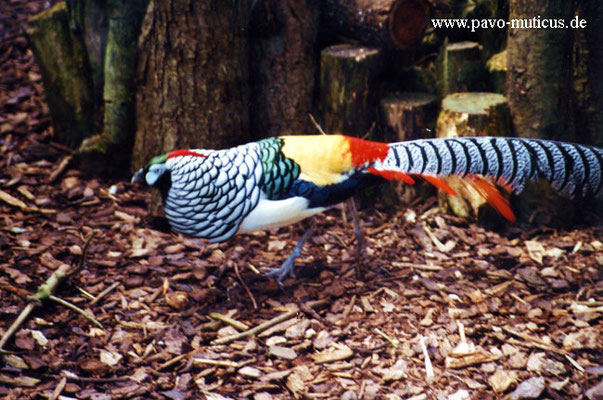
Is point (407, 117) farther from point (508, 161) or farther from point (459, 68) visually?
point (508, 161)

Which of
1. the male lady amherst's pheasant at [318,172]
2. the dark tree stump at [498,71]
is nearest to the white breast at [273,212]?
the male lady amherst's pheasant at [318,172]

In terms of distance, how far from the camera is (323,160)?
124 inches

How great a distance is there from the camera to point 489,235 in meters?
3.73

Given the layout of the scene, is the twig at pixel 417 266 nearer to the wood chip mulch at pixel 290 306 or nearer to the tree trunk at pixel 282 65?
the wood chip mulch at pixel 290 306

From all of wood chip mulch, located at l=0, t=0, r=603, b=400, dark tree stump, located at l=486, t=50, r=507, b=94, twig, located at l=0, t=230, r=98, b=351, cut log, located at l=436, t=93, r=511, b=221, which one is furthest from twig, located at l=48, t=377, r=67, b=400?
dark tree stump, located at l=486, t=50, r=507, b=94

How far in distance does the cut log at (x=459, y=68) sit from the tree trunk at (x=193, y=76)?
4.10ft

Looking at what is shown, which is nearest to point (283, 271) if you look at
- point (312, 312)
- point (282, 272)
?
point (282, 272)

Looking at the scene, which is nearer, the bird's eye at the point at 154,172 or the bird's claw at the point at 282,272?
the bird's eye at the point at 154,172

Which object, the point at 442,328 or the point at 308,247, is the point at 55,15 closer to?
the point at 308,247

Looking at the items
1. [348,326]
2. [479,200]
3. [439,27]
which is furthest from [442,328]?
[439,27]

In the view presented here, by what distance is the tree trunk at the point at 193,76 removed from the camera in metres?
3.56

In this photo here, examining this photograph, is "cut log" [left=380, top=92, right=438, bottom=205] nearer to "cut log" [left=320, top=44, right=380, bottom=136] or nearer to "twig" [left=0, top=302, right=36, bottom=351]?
"cut log" [left=320, top=44, right=380, bottom=136]

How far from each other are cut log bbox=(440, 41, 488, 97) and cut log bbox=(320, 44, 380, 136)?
453 millimetres

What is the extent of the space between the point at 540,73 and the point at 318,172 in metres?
1.45
